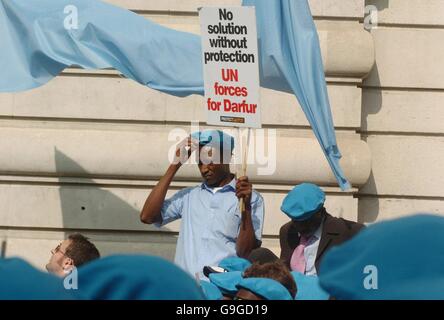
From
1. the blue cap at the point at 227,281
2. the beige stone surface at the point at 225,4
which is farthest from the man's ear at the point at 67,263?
the beige stone surface at the point at 225,4

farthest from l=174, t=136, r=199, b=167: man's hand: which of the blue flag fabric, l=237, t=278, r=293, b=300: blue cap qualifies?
l=237, t=278, r=293, b=300: blue cap

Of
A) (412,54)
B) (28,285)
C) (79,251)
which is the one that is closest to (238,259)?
(79,251)

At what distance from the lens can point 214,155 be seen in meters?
7.02

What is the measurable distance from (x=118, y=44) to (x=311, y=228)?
1.78 m

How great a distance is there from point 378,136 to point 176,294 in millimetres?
6988

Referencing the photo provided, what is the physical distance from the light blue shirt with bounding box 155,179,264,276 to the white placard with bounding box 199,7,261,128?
1.32 ft

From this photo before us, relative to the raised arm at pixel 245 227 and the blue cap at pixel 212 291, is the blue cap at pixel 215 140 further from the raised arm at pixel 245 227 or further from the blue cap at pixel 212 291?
the blue cap at pixel 212 291

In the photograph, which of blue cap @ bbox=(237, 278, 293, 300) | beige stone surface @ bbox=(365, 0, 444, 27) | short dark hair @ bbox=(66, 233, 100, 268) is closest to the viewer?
blue cap @ bbox=(237, 278, 293, 300)

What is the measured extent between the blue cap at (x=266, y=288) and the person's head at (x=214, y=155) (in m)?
2.73

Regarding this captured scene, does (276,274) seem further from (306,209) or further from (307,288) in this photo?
(306,209)

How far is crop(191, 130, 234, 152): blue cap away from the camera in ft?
23.0

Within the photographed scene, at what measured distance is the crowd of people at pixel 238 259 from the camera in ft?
8.72

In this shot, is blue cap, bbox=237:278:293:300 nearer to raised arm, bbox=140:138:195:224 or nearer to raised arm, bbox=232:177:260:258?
raised arm, bbox=232:177:260:258

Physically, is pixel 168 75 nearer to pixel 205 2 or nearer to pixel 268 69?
pixel 268 69
